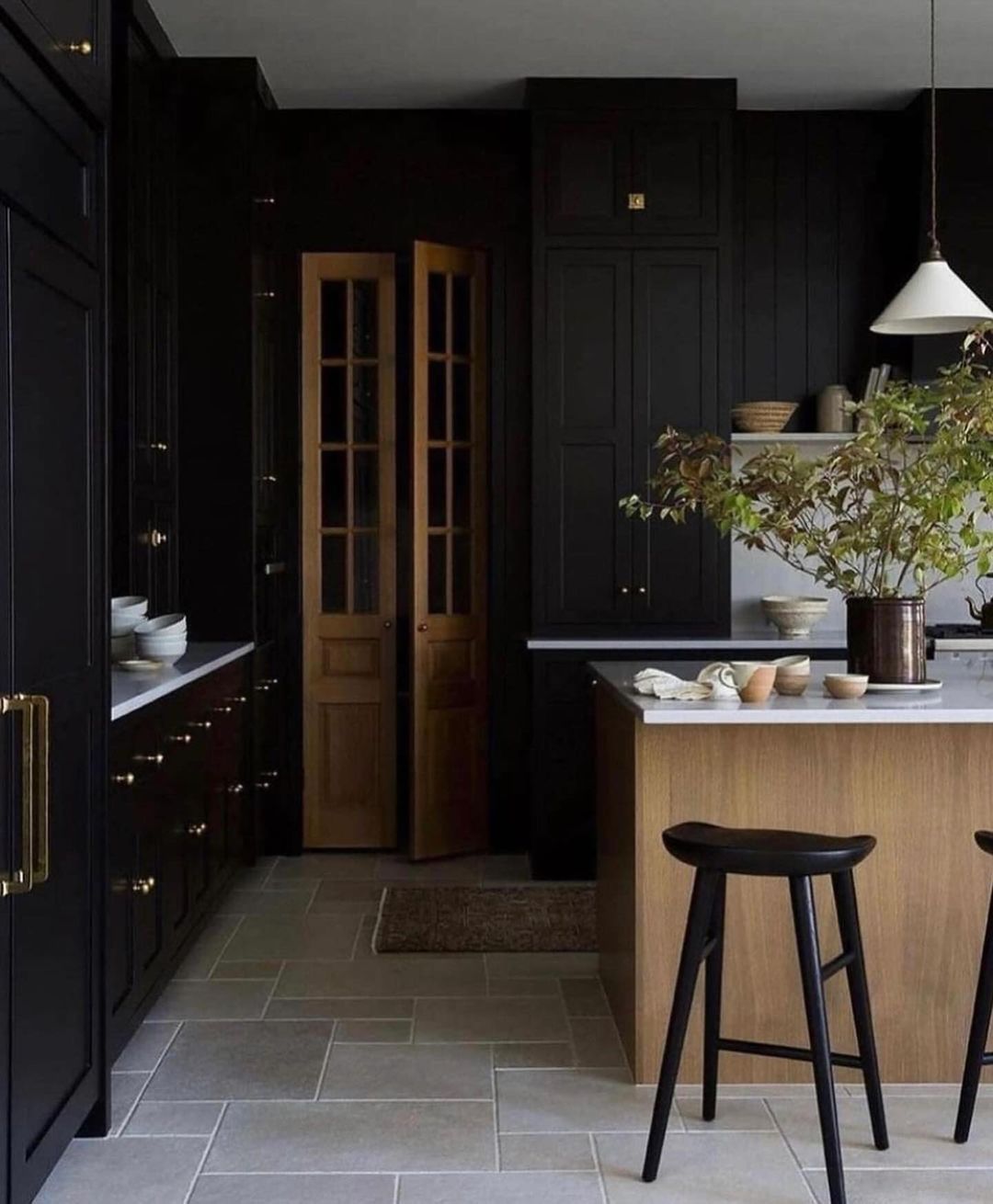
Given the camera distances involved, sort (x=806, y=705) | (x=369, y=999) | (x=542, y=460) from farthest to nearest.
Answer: (x=542, y=460), (x=369, y=999), (x=806, y=705)

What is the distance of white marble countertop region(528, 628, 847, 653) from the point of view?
5801 mm

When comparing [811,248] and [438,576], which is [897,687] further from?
[811,248]

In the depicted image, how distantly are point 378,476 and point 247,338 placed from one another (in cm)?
103

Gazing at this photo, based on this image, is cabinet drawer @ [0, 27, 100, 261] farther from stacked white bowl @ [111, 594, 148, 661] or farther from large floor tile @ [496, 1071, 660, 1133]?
large floor tile @ [496, 1071, 660, 1133]

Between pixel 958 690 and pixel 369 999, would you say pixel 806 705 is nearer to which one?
pixel 958 690

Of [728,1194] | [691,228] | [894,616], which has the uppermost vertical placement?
[691,228]

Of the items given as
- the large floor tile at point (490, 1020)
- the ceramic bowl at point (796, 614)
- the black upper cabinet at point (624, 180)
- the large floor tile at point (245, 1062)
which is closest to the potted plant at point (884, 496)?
the large floor tile at point (490, 1020)

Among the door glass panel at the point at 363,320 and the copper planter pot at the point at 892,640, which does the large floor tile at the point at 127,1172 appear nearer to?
the copper planter pot at the point at 892,640

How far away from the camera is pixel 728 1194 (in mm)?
3033

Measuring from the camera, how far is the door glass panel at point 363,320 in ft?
21.0

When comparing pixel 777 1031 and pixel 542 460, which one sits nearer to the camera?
pixel 777 1031

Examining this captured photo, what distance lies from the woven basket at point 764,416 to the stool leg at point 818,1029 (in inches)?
135

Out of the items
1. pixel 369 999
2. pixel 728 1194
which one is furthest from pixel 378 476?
pixel 728 1194

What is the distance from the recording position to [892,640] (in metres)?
3.74
